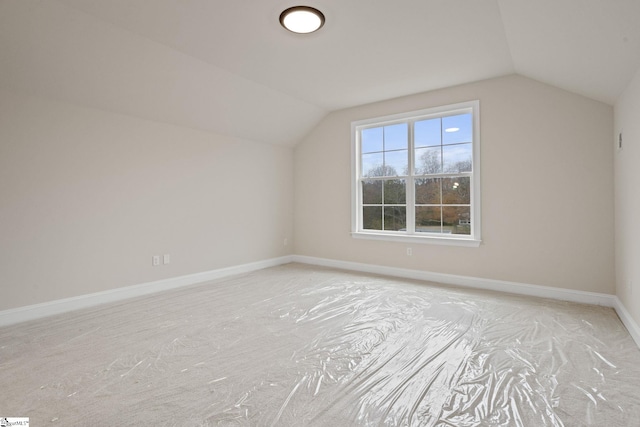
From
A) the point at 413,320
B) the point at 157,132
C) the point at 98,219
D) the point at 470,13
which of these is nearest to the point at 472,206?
the point at 413,320

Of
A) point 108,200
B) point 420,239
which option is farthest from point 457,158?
point 108,200

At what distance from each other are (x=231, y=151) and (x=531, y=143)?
4144 millimetres

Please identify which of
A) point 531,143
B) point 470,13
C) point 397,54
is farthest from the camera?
point 531,143

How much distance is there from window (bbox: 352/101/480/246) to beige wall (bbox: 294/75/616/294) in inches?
5.9

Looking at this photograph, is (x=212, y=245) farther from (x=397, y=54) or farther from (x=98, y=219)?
(x=397, y=54)

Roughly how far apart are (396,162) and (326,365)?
356 cm

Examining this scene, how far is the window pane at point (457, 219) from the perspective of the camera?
14.4ft

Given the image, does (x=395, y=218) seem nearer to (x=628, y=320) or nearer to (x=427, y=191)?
(x=427, y=191)

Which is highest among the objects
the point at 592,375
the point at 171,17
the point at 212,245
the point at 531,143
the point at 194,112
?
the point at 171,17

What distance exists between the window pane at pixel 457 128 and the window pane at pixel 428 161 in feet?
0.66

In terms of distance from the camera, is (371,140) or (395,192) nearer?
(395,192)

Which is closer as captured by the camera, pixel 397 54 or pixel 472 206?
pixel 397 54

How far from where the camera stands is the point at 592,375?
2066mm

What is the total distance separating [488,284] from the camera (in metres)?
4.11
